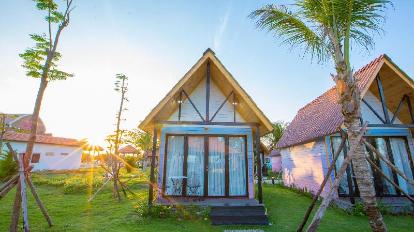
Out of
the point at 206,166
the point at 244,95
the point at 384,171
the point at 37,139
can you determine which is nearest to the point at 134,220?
the point at 206,166

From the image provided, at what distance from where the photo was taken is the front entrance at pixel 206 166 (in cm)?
1013

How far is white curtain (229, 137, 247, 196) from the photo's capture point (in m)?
10.2

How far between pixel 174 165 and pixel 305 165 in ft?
27.7

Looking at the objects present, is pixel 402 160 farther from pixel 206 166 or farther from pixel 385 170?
pixel 206 166

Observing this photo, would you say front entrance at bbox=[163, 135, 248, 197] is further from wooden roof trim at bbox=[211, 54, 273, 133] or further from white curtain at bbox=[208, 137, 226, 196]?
wooden roof trim at bbox=[211, 54, 273, 133]

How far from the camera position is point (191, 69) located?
30.4 feet

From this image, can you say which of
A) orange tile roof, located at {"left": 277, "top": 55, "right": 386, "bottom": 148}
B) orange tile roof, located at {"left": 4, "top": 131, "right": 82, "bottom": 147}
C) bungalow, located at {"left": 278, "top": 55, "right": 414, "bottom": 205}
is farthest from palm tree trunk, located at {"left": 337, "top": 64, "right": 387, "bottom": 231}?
orange tile roof, located at {"left": 4, "top": 131, "right": 82, "bottom": 147}

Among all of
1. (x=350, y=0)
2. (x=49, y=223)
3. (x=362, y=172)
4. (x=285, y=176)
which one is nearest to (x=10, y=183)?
(x=49, y=223)

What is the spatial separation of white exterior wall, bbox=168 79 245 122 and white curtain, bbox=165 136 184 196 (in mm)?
1209

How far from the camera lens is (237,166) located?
10.4m

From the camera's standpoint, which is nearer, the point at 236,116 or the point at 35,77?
the point at 35,77

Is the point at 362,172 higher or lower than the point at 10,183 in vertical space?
higher

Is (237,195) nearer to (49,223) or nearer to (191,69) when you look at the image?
(191,69)

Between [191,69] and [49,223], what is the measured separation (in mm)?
7356
